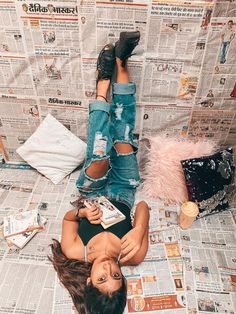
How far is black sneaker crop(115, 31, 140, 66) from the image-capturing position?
3.59 ft

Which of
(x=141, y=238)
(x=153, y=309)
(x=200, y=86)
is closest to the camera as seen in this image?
(x=153, y=309)

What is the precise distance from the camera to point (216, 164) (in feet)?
4.37

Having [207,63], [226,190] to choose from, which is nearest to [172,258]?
[226,190]

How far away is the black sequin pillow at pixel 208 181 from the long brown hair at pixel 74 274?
1.82ft

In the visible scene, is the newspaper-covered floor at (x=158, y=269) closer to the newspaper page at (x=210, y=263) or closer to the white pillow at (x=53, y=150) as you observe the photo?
the newspaper page at (x=210, y=263)

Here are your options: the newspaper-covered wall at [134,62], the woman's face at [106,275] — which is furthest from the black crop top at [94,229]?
the newspaper-covered wall at [134,62]

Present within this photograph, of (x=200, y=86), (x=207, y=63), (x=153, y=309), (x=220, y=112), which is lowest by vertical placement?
(x=153, y=309)

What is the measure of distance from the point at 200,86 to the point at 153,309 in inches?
36.2

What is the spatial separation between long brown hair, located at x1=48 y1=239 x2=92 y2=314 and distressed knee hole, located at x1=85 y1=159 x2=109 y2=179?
1.20 ft

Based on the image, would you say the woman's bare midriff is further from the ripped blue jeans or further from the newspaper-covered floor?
the ripped blue jeans

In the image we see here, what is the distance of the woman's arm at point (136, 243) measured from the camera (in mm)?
1132

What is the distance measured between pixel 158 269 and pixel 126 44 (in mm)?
877

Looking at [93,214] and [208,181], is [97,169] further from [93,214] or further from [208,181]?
[208,181]

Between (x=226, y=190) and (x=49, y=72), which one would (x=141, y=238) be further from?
(x=49, y=72)
